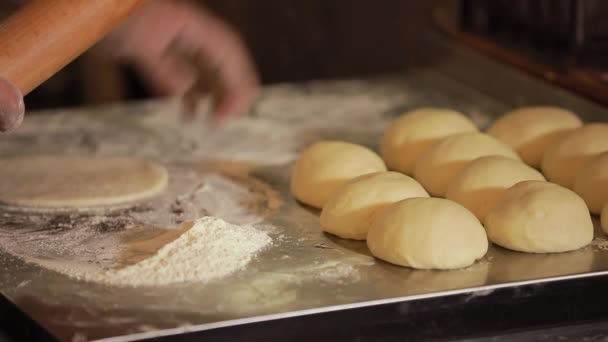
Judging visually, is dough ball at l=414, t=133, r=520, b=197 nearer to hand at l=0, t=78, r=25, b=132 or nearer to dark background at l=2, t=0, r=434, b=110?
hand at l=0, t=78, r=25, b=132

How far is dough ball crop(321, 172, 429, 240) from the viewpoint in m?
1.48

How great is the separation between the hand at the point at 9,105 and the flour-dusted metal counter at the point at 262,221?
8.9 inches

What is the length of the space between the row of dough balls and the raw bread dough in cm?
31

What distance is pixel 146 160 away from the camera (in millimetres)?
1962

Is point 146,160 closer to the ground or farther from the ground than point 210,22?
closer to the ground

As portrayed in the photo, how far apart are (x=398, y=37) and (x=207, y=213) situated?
127 cm

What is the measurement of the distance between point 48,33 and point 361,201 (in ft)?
1.79

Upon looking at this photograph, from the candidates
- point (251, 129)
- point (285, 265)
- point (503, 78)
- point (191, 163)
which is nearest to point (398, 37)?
point (503, 78)

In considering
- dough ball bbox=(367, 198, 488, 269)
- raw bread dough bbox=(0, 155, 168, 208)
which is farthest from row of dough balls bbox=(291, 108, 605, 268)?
raw bread dough bbox=(0, 155, 168, 208)

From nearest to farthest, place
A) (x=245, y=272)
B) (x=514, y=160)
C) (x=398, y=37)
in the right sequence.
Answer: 1. (x=245, y=272)
2. (x=514, y=160)
3. (x=398, y=37)

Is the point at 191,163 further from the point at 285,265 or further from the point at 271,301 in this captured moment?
the point at 271,301

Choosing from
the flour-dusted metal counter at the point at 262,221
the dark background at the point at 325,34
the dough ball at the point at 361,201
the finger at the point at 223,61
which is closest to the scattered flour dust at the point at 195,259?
the flour-dusted metal counter at the point at 262,221

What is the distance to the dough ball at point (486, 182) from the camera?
4.98 ft

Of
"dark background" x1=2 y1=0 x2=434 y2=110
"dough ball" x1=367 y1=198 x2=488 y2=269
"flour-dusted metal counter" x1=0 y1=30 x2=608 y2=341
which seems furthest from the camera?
"dark background" x1=2 y1=0 x2=434 y2=110
